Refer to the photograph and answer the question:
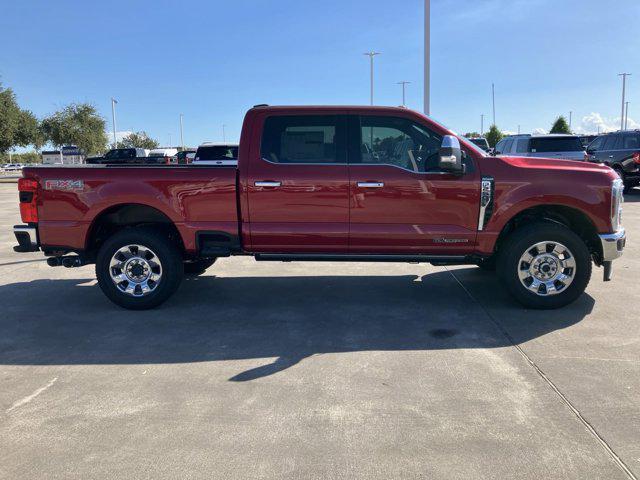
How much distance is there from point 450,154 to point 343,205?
1.16 metres

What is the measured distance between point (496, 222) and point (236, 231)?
Result: 2.65 metres

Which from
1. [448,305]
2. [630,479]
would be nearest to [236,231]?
[448,305]

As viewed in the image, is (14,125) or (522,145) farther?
(14,125)

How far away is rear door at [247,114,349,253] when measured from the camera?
5.20 meters

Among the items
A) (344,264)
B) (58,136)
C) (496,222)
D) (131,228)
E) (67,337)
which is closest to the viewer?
(67,337)

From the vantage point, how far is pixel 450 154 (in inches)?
187

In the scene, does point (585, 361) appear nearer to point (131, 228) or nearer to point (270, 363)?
point (270, 363)

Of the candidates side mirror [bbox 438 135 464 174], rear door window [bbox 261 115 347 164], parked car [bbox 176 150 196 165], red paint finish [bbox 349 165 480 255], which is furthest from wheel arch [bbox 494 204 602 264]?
parked car [bbox 176 150 196 165]

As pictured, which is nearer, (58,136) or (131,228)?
(131,228)

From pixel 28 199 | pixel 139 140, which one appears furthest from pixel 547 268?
pixel 139 140

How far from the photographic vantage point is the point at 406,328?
4.83 meters

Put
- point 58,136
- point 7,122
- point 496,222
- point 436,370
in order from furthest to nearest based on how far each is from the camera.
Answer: point 58,136, point 7,122, point 496,222, point 436,370

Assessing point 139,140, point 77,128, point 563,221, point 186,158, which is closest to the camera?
point 563,221

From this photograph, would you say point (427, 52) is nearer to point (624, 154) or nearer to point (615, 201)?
point (624, 154)
